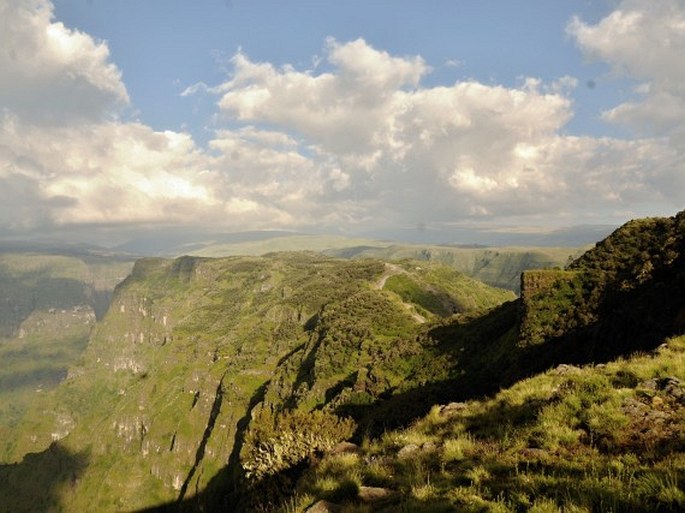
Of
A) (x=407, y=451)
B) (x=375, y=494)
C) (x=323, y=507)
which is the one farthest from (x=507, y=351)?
(x=323, y=507)

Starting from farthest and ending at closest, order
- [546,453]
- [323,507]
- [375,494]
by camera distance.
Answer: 1. [546,453]
2. [375,494]
3. [323,507]

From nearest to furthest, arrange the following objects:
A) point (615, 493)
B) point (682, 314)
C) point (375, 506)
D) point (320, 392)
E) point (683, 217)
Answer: point (615, 493) → point (375, 506) → point (682, 314) → point (683, 217) → point (320, 392)

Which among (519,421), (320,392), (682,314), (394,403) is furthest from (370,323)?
(519,421)

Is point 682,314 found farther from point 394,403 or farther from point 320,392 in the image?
point 320,392

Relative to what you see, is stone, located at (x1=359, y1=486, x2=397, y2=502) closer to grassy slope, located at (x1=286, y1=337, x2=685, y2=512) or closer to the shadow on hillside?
grassy slope, located at (x1=286, y1=337, x2=685, y2=512)

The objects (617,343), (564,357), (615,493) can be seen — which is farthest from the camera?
(564,357)

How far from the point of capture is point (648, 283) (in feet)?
174

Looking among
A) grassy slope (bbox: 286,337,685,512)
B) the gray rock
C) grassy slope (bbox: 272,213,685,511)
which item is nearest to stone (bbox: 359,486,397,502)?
grassy slope (bbox: 272,213,685,511)

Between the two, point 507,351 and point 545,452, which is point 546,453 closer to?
point 545,452

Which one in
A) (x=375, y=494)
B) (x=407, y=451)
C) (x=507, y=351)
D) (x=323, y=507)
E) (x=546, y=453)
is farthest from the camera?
(x=507, y=351)

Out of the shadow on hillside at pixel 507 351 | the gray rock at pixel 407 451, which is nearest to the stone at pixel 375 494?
the shadow on hillside at pixel 507 351

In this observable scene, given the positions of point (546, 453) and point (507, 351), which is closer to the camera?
point (546, 453)

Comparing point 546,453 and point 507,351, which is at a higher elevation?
point 546,453

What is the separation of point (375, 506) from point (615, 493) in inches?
242
